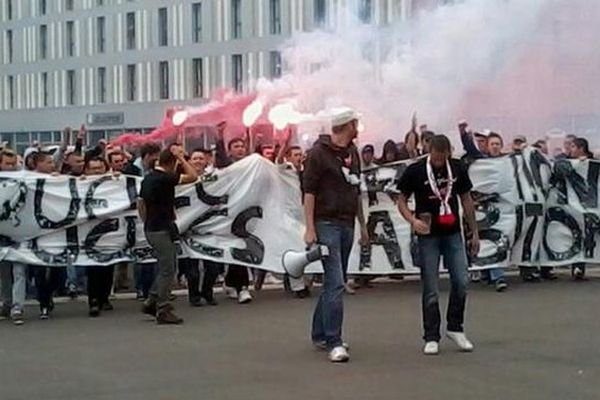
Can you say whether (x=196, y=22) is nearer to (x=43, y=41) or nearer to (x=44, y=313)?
(x=43, y=41)

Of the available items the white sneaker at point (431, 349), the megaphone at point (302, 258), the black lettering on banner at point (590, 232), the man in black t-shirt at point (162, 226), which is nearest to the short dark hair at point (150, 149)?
the man in black t-shirt at point (162, 226)

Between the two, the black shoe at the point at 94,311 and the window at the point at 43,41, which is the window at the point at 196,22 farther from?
the black shoe at the point at 94,311

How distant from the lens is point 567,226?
15258mm

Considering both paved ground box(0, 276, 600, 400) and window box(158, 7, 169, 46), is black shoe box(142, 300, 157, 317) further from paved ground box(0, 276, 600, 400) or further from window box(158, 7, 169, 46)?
window box(158, 7, 169, 46)

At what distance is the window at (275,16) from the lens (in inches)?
2190

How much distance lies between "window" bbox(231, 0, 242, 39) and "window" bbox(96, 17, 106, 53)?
10.2 metres

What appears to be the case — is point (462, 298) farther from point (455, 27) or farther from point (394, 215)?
point (455, 27)

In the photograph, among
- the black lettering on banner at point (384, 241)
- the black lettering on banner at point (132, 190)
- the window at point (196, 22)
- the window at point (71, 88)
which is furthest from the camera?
the window at point (71, 88)

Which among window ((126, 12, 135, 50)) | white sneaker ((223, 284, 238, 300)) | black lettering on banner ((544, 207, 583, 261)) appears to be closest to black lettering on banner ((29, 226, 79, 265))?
white sneaker ((223, 284, 238, 300))

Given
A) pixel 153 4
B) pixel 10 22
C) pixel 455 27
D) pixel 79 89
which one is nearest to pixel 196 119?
pixel 455 27

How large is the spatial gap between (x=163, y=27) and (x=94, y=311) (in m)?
51.5

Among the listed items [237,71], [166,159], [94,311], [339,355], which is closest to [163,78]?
[237,71]

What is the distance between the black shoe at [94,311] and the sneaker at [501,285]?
15.6 ft

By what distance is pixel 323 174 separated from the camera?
978 centimetres
